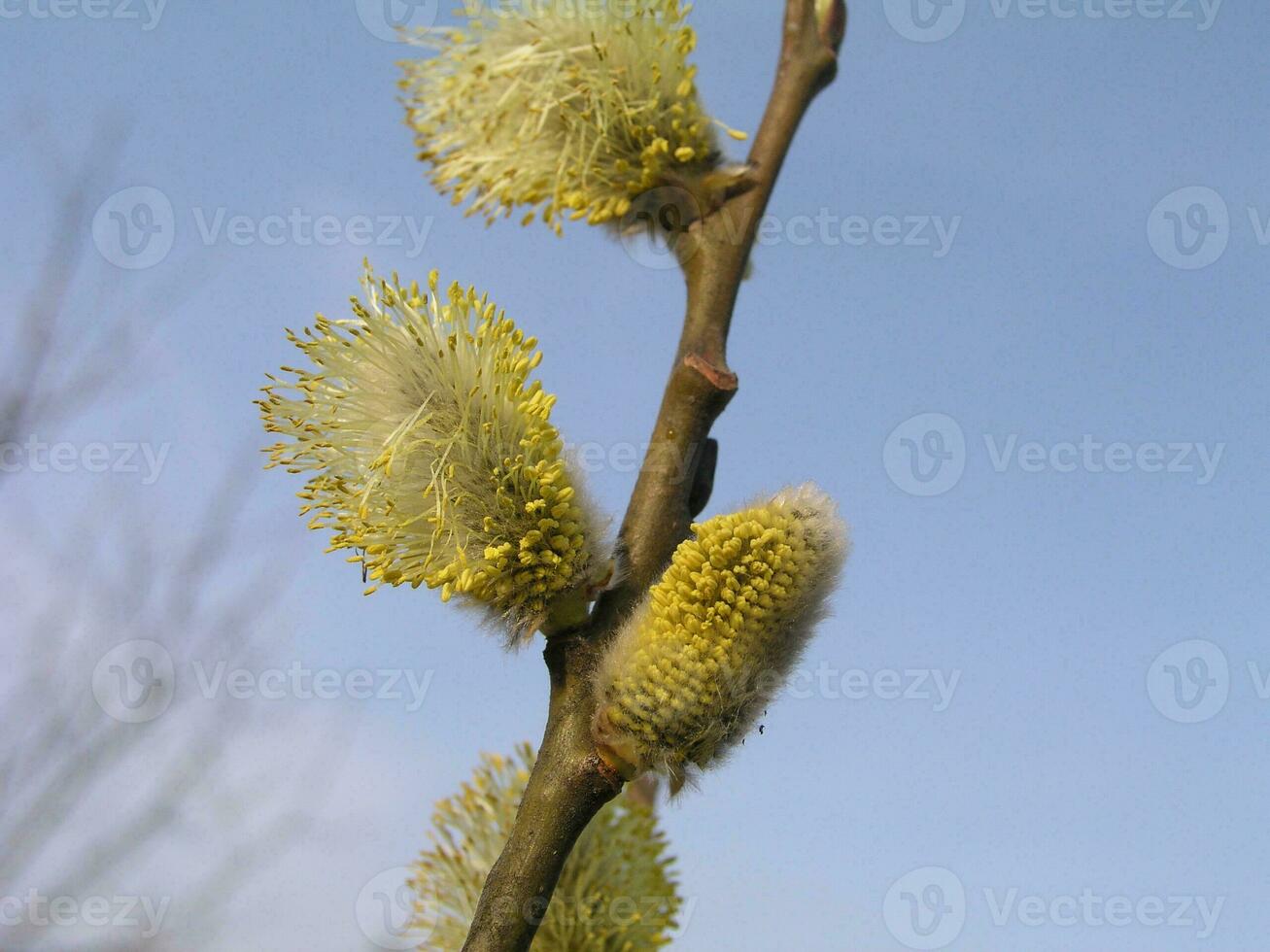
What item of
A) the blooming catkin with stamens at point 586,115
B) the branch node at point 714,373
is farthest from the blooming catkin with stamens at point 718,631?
the blooming catkin with stamens at point 586,115

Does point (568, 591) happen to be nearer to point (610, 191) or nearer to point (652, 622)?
point (652, 622)

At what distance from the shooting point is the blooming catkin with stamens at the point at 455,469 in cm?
148

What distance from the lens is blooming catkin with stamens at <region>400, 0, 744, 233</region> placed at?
1754mm

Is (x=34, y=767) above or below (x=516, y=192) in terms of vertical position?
below

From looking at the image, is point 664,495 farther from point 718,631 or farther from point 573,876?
point 573,876

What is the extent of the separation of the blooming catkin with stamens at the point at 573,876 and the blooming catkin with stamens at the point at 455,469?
767 millimetres

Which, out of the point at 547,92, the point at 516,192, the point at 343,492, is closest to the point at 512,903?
the point at 343,492

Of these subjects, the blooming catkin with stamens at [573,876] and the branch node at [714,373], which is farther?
the blooming catkin with stamens at [573,876]

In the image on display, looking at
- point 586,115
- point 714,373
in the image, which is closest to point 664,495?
point 714,373

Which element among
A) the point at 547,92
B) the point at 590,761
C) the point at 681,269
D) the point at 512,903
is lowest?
the point at 512,903

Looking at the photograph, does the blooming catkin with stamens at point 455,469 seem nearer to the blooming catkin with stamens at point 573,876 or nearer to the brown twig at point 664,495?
the brown twig at point 664,495

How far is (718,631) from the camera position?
Answer: 4.44ft

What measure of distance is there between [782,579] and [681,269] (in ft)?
1.90

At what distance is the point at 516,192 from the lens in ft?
5.92
